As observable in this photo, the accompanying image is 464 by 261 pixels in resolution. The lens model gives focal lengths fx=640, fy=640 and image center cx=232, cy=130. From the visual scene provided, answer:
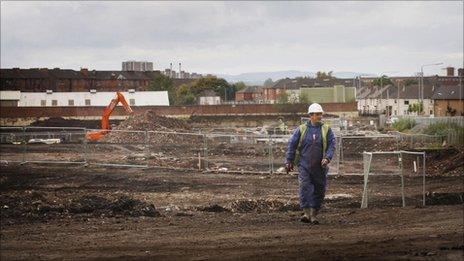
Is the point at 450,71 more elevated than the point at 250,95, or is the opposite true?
the point at 450,71

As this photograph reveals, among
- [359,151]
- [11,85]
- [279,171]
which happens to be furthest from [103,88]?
[279,171]

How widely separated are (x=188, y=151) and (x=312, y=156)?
26177mm

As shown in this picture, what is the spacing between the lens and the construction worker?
1045 centimetres

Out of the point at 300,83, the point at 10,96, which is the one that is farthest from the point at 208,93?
the point at 10,96

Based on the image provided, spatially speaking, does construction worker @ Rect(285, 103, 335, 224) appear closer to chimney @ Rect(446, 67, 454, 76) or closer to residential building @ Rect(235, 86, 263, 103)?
residential building @ Rect(235, 86, 263, 103)

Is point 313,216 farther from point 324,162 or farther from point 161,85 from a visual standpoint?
point 161,85

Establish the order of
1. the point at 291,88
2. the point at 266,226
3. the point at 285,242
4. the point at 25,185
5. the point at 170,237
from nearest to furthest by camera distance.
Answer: the point at 285,242 → the point at 170,237 → the point at 266,226 → the point at 25,185 → the point at 291,88

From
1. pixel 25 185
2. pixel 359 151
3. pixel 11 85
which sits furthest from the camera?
pixel 11 85

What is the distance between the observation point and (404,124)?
53688mm

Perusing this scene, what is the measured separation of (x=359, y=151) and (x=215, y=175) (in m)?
16.6

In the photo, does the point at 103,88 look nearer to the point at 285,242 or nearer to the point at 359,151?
the point at 359,151

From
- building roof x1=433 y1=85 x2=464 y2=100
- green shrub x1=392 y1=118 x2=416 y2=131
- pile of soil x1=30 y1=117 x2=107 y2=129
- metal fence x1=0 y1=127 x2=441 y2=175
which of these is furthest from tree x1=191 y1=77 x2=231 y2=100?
metal fence x1=0 y1=127 x2=441 y2=175

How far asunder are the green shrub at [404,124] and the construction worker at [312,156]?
43517 millimetres

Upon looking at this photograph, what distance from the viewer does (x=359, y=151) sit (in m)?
37.4
